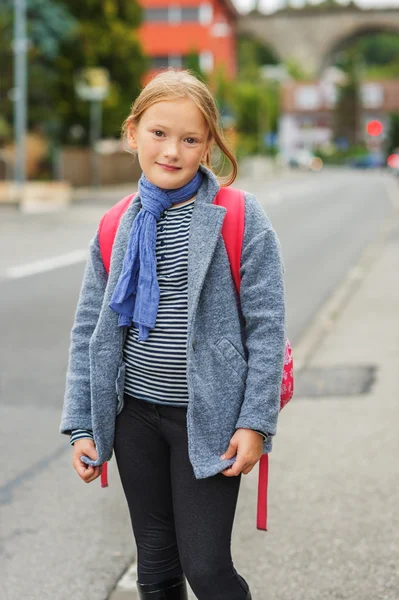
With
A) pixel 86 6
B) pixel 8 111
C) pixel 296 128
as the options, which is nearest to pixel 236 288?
pixel 8 111

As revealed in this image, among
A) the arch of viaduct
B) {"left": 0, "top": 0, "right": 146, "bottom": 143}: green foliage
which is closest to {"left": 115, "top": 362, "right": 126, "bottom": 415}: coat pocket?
{"left": 0, "top": 0, "right": 146, "bottom": 143}: green foliage

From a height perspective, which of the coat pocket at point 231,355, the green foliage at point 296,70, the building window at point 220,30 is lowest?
the green foliage at point 296,70

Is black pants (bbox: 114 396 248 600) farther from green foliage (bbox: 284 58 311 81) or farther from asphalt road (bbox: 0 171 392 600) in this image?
green foliage (bbox: 284 58 311 81)

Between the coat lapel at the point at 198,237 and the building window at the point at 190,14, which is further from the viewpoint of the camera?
the building window at the point at 190,14

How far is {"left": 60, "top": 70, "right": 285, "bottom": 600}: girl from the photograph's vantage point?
239 cm

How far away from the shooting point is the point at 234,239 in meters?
2.45

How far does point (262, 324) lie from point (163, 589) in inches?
29.0

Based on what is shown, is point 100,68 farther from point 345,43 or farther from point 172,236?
point 345,43

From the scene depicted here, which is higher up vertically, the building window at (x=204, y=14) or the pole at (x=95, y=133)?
the building window at (x=204, y=14)

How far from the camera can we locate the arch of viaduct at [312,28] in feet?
382

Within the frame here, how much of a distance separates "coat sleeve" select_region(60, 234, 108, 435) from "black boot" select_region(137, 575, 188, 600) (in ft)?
1.41

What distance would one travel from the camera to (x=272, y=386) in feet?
7.85

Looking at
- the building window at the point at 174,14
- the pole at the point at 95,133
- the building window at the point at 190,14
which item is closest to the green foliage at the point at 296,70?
the building window at the point at 174,14

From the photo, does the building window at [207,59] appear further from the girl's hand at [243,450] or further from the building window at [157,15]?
the girl's hand at [243,450]
